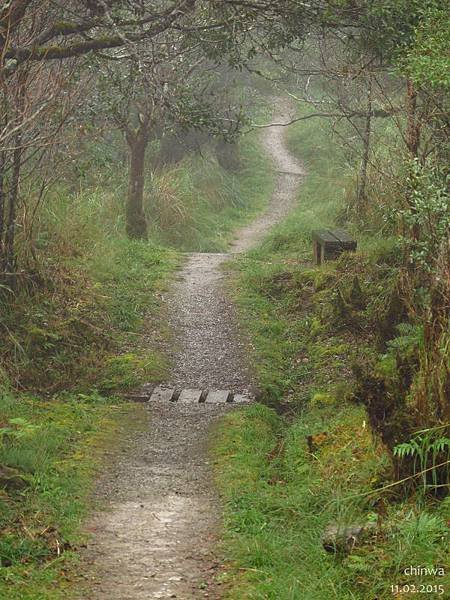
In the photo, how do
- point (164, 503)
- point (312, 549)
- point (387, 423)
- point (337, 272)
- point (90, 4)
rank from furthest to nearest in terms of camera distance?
1. point (337, 272)
2. point (90, 4)
3. point (164, 503)
4. point (387, 423)
5. point (312, 549)

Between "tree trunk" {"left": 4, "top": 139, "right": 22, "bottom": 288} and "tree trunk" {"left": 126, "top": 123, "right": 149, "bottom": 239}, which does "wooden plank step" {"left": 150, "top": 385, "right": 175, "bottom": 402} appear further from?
"tree trunk" {"left": 126, "top": 123, "right": 149, "bottom": 239}

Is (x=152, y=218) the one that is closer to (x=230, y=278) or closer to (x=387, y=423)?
(x=230, y=278)

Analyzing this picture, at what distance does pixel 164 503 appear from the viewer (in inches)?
282

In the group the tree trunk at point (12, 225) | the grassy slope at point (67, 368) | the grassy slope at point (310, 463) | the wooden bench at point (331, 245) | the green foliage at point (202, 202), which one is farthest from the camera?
the green foliage at point (202, 202)

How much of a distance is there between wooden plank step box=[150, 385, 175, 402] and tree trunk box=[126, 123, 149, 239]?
877 centimetres

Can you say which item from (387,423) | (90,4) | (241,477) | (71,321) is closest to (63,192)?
(71,321)

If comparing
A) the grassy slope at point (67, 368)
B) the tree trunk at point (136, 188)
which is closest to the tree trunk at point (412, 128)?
the grassy slope at point (67, 368)

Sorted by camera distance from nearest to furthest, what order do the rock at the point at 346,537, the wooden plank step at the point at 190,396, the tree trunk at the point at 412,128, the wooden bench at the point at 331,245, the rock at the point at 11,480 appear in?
the rock at the point at 346,537 → the rock at the point at 11,480 → the tree trunk at the point at 412,128 → the wooden plank step at the point at 190,396 → the wooden bench at the point at 331,245

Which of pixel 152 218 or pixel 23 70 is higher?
pixel 23 70

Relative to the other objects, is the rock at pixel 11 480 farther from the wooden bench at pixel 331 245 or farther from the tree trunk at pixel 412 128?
the wooden bench at pixel 331 245

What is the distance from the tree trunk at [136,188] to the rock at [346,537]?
13.9 metres

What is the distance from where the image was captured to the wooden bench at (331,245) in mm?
15078

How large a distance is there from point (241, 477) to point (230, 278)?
8.32 metres

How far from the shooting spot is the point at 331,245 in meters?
15.2
